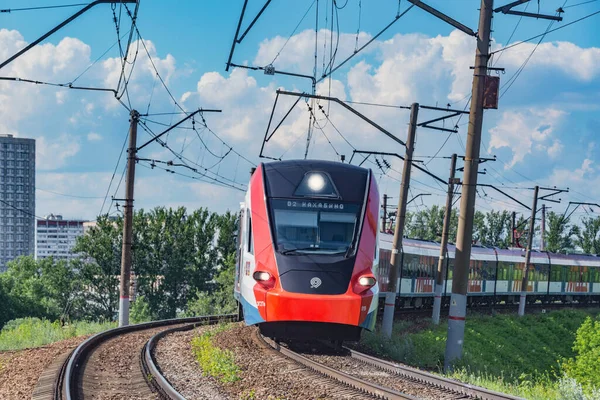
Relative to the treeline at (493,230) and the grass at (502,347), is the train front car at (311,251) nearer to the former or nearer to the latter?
the grass at (502,347)

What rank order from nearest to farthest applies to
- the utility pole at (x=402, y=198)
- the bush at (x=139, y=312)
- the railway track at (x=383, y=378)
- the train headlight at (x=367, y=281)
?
the railway track at (x=383, y=378) < the train headlight at (x=367, y=281) < the utility pole at (x=402, y=198) < the bush at (x=139, y=312)

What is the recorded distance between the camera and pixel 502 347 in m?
34.9

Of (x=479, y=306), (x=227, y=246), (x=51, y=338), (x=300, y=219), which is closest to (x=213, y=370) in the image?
(x=300, y=219)

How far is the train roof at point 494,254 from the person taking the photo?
3741 cm

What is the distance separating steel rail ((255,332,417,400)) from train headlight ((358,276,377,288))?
5.49 feet

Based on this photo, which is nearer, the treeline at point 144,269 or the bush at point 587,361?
the bush at point 587,361

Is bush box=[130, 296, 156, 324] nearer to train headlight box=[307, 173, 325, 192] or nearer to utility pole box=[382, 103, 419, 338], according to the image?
utility pole box=[382, 103, 419, 338]

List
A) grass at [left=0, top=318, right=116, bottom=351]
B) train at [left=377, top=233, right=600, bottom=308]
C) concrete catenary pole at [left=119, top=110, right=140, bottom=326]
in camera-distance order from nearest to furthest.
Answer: grass at [left=0, top=318, right=116, bottom=351], concrete catenary pole at [left=119, top=110, right=140, bottom=326], train at [left=377, top=233, right=600, bottom=308]

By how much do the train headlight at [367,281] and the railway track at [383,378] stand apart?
56.3 inches

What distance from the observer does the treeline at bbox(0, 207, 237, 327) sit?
83125mm

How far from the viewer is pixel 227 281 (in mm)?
64500

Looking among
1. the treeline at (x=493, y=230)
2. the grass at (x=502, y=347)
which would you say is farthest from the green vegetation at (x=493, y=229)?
the grass at (x=502, y=347)

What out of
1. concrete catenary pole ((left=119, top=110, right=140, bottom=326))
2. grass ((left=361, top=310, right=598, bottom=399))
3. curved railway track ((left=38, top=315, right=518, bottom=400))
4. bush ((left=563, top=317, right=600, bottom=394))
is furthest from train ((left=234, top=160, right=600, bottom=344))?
bush ((left=563, top=317, right=600, bottom=394))

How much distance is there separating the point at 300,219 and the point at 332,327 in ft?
7.00
